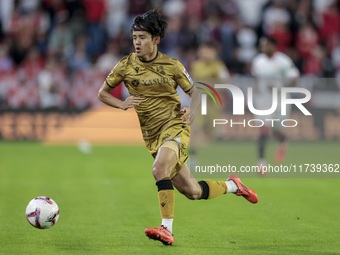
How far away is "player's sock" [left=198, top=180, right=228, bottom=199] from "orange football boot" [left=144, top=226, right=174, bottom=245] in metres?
0.89

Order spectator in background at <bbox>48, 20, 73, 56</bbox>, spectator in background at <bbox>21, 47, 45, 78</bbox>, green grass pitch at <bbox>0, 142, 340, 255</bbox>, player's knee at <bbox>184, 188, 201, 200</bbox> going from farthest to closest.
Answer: spectator in background at <bbox>48, 20, 73, 56</bbox> → spectator in background at <bbox>21, 47, 45, 78</bbox> → player's knee at <bbox>184, 188, 201, 200</bbox> → green grass pitch at <bbox>0, 142, 340, 255</bbox>

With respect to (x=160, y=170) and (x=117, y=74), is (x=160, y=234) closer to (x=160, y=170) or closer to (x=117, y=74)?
(x=160, y=170)

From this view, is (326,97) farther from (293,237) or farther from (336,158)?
(293,237)

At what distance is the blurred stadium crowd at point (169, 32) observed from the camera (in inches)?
671

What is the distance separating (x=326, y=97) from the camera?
12.8 meters

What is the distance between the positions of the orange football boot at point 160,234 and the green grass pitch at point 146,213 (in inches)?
3.1

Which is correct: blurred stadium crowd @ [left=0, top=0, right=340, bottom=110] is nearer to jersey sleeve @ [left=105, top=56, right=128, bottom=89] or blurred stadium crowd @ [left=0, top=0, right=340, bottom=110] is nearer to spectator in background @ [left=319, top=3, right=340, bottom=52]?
spectator in background @ [left=319, top=3, right=340, bottom=52]

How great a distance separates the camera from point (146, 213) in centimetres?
663

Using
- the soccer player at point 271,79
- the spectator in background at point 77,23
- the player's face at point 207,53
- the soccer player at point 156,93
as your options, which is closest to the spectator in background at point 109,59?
the spectator in background at point 77,23

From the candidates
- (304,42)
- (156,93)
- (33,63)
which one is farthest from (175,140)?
(304,42)

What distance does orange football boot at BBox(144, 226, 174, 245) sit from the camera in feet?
15.4

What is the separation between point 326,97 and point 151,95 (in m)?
8.36

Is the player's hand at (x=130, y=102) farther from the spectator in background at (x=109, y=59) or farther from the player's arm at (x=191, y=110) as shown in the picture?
the spectator in background at (x=109, y=59)

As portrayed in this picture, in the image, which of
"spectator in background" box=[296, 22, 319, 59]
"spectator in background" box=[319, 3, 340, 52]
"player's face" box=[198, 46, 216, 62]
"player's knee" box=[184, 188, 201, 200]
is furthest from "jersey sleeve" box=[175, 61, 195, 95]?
"spectator in background" box=[319, 3, 340, 52]
